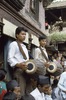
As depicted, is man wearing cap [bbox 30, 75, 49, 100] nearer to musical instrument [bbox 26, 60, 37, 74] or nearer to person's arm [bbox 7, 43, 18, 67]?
musical instrument [bbox 26, 60, 37, 74]

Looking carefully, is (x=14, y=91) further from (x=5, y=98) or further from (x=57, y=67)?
(x=57, y=67)

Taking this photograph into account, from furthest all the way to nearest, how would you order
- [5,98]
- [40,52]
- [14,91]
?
[40,52], [14,91], [5,98]

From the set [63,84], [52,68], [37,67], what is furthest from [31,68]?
[63,84]

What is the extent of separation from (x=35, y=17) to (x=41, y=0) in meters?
1.43

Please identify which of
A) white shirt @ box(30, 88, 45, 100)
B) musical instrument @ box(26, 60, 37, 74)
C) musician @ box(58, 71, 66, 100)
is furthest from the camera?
musician @ box(58, 71, 66, 100)

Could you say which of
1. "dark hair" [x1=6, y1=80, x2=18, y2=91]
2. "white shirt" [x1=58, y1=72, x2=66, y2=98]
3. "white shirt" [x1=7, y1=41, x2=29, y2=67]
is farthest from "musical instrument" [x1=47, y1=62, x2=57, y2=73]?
"dark hair" [x1=6, y1=80, x2=18, y2=91]

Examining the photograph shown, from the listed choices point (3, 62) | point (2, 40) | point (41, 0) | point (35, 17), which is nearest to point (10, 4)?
point (2, 40)

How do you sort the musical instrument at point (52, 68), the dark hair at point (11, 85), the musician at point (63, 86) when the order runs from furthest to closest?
1. the musician at point (63, 86)
2. the musical instrument at point (52, 68)
3. the dark hair at point (11, 85)

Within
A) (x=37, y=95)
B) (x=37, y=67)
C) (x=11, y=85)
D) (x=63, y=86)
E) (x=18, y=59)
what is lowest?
(x=63, y=86)

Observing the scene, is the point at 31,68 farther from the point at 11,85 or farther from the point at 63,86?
the point at 63,86

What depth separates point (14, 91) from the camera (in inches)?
223

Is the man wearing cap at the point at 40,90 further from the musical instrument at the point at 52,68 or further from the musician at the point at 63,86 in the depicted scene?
the musician at the point at 63,86

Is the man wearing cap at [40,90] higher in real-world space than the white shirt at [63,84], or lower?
Answer: higher

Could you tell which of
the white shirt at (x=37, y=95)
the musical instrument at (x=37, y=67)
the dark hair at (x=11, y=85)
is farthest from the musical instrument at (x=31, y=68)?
the dark hair at (x=11, y=85)
